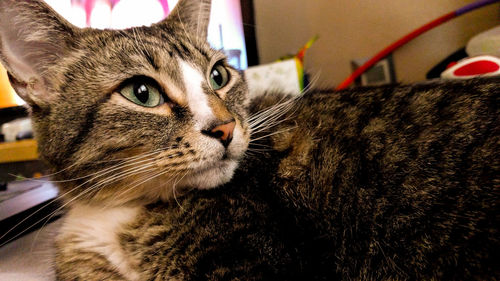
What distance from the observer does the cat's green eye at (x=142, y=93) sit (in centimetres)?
65

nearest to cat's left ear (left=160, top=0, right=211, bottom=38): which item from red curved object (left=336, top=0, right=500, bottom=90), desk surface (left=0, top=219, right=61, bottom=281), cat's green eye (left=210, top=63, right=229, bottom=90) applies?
cat's green eye (left=210, top=63, right=229, bottom=90)

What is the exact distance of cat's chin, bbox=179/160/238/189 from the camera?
A: 0.60 m

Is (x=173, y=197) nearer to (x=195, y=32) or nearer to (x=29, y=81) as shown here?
(x=29, y=81)

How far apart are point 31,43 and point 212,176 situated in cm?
49

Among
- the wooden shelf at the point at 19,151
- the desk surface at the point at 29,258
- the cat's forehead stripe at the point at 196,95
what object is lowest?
the desk surface at the point at 29,258

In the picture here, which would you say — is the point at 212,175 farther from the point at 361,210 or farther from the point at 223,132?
the point at 361,210

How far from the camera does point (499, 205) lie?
0.51 m

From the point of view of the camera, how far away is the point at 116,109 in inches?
24.6

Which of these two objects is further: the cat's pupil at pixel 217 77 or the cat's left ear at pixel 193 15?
the cat's left ear at pixel 193 15

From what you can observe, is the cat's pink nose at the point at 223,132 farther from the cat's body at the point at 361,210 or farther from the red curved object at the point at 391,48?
the red curved object at the point at 391,48

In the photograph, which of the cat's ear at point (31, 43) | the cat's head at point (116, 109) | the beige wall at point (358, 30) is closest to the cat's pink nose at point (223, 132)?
the cat's head at point (116, 109)

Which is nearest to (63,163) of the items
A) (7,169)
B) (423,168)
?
(423,168)

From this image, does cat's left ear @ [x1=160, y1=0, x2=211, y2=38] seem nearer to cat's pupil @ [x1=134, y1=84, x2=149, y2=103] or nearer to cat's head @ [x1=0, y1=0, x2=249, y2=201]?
cat's head @ [x1=0, y1=0, x2=249, y2=201]

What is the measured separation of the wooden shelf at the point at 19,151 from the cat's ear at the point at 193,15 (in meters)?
1.16
